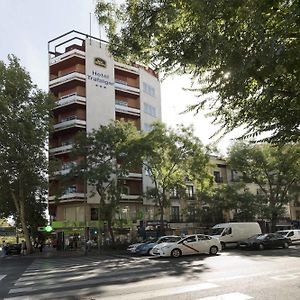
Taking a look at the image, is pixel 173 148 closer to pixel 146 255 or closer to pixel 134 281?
pixel 146 255

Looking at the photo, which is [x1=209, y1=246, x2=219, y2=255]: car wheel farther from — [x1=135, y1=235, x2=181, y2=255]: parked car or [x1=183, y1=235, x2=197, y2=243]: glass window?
[x1=135, y1=235, x2=181, y2=255]: parked car

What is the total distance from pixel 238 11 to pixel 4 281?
1392cm

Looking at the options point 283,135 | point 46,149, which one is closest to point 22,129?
point 46,149

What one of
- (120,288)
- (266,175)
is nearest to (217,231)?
(266,175)

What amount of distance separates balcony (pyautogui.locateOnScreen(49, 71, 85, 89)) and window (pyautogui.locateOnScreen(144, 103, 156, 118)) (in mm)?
9309

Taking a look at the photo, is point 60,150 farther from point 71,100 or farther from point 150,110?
point 150,110

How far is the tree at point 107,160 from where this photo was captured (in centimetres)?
3881

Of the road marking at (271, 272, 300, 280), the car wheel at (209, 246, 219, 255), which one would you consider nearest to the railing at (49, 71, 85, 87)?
the car wheel at (209, 246, 219, 255)

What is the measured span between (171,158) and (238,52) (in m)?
33.7

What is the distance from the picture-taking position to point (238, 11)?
5.80 meters

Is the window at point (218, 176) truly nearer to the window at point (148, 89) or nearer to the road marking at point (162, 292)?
the window at point (148, 89)

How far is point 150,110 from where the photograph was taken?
55.3 m

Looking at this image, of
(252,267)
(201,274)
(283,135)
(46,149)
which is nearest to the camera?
(283,135)

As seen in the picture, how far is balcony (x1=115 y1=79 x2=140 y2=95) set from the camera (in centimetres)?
5236
